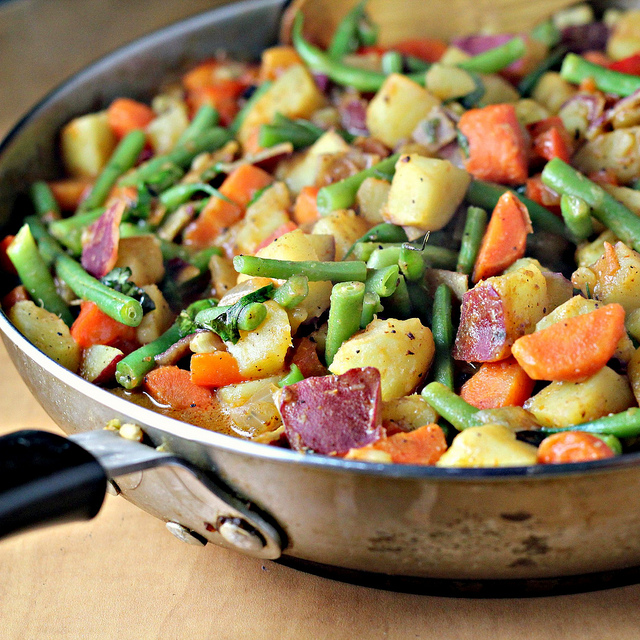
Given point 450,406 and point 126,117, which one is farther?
point 126,117

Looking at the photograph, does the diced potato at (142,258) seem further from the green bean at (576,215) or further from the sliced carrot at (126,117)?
the green bean at (576,215)

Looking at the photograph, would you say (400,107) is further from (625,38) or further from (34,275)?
(34,275)

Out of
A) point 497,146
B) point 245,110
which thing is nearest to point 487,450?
point 497,146

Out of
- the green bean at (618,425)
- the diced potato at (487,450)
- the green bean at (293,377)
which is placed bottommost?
the green bean at (618,425)

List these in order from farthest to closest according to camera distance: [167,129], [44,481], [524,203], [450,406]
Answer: [167,129], [524,203], [450,406], [44,481]

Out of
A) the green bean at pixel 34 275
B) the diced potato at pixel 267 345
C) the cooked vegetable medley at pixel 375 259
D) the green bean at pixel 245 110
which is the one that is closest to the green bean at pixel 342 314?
the cooked vegetable medley at pixel 375 259

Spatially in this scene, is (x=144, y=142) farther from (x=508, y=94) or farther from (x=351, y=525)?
(x=351, y=525)
